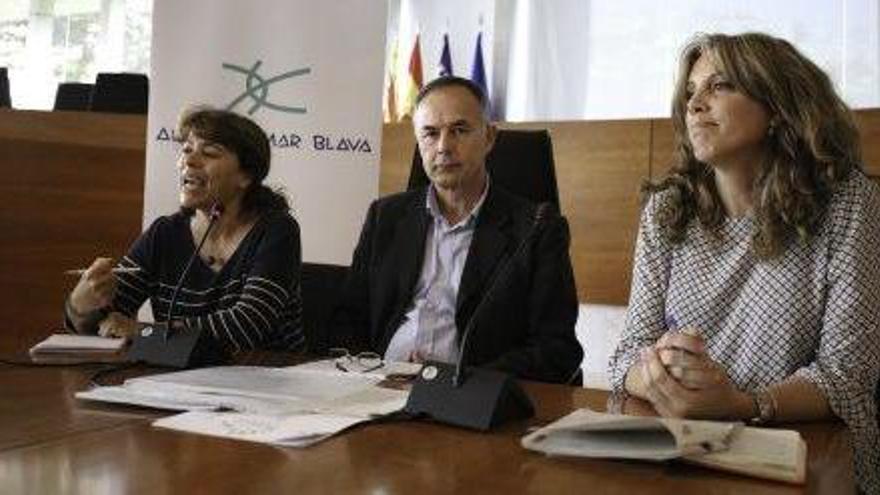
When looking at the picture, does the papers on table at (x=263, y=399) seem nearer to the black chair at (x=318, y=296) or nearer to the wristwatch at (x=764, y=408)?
the wristwatch at (x=764, y=408)

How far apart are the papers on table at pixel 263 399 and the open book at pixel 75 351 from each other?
25cm

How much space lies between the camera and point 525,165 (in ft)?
7.39

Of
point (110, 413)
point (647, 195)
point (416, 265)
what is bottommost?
point (110, 413)

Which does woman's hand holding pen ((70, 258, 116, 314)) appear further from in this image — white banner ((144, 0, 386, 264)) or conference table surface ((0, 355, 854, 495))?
white banner ((144, 0, 386, 264))

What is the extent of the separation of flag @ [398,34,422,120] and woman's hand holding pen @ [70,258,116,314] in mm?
3533

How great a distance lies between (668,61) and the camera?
16.4ft

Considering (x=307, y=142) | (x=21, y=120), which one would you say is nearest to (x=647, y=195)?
(x=307, y=142)

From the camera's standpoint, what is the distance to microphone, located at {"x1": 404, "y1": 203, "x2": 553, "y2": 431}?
3.60 feet

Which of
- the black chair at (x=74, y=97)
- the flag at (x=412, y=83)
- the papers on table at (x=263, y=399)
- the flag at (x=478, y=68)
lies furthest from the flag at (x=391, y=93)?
the papers on table at (x=263, y=399)

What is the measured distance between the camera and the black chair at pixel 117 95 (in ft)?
13.3

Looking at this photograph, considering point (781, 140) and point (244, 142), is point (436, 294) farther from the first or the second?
point (781, 140)

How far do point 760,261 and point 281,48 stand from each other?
1.93 metres

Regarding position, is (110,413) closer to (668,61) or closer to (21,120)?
(21,120)

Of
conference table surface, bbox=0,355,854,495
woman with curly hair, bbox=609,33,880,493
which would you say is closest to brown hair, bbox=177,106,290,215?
woman with curly hair, bbox=609,33,880,493
